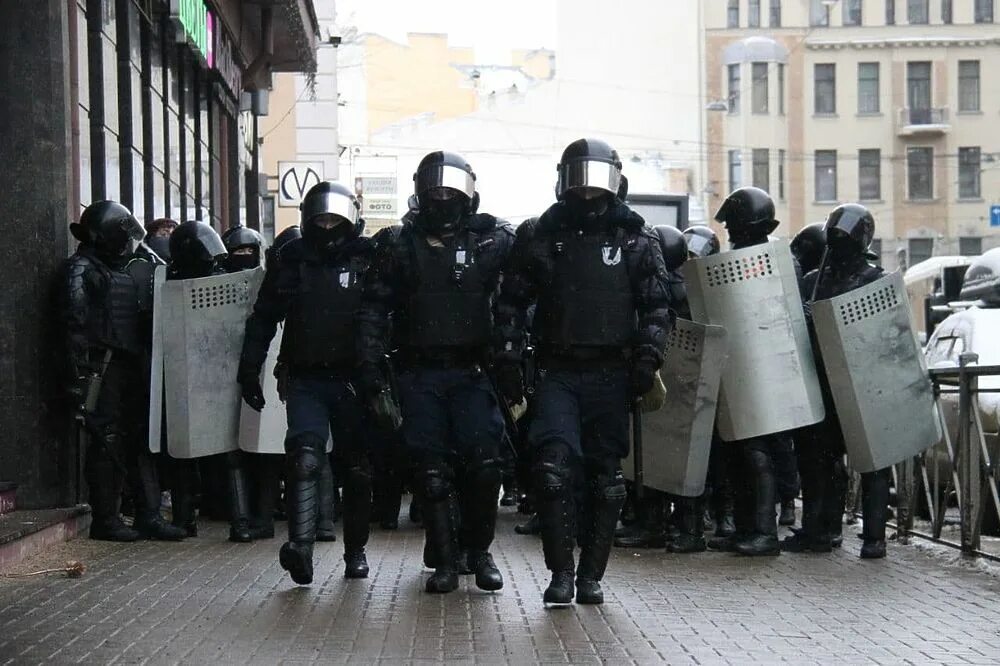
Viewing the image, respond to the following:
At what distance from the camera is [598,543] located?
7.39 m

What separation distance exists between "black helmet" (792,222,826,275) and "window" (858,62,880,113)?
1968 inches

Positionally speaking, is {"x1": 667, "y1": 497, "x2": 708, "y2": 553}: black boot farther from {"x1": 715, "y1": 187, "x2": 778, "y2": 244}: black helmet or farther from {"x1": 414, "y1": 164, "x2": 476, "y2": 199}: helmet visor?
{"x1": 414, "y1": 164, "x2": 476, "y2": 199}: helmet visor

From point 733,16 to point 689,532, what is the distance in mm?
51660

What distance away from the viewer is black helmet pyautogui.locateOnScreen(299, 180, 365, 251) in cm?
809

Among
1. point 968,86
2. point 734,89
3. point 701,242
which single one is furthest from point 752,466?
point 968,86

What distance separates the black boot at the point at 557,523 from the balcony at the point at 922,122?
2091 inches

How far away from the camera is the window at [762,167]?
58.3 metres

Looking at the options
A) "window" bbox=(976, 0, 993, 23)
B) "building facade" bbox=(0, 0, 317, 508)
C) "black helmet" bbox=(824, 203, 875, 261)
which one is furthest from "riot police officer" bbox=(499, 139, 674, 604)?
"window" bbox=(976, 0, 993, 23)

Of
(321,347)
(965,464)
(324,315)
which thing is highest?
(324,315)

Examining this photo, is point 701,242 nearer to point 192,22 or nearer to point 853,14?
point 192,22

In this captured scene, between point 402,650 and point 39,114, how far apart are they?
5.23 meters

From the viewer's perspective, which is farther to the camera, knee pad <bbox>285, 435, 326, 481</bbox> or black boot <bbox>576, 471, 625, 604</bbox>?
knee pad <bbox>285, 435, 326, 481</bbox>

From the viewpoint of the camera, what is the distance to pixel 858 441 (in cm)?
945

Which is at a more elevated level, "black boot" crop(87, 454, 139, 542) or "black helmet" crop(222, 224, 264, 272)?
"black helmet" crop(222, 224, 264, 272)
